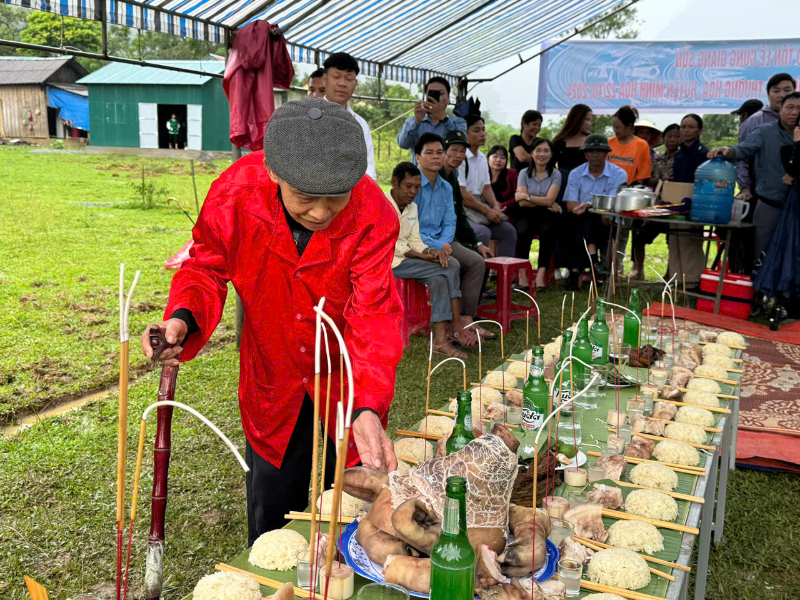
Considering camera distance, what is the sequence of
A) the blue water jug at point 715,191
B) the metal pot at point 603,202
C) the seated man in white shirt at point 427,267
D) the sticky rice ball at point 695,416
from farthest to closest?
the metal pot at point 603,202 → the blue water jug at point 715,191 → the seated man in white shirt at point 427,267 → the sticky rice ball at point 695,416

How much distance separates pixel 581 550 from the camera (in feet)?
5.23

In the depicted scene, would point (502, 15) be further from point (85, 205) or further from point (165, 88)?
point (165, 88)

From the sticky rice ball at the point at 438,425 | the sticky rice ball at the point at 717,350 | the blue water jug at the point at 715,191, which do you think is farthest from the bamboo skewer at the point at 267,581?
the blue water jug at the point at 715,191

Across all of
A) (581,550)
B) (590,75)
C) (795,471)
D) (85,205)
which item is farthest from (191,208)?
(581,550)

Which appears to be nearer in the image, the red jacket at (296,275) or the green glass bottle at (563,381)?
the red jacket at (296,275)

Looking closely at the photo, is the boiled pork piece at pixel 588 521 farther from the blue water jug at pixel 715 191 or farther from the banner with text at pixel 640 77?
the banner with text at pixel 640 77

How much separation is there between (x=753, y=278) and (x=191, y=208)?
35.9 ft

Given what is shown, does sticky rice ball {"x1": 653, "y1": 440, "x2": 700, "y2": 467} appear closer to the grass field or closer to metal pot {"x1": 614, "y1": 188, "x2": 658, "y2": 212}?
the grass field

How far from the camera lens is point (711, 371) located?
3.15 metres

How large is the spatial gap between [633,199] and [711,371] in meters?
4.21

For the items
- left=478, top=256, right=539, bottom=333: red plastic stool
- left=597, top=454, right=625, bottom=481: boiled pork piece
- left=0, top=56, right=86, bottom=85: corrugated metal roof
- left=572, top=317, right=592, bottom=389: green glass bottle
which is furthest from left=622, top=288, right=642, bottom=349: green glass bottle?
left=0, top=56, right=86, bottom=85: corrugated metal roof

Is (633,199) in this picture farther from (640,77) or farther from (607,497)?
(607,497)

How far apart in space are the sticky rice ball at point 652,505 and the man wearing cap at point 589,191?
6.02 metres

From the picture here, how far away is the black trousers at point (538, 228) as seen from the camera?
314 inches
